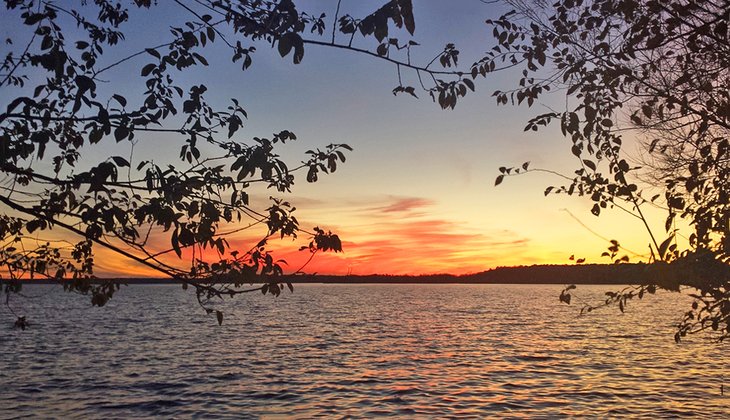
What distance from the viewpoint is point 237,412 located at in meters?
23.4

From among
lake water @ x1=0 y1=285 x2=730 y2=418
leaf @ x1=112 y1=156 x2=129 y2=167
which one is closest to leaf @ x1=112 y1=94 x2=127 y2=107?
leaf @ x1=112 y1=156 x2=129 y2=167

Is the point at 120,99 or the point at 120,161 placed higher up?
the point at 120,99

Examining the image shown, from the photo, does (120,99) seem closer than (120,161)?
No

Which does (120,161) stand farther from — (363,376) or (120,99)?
(363,376)

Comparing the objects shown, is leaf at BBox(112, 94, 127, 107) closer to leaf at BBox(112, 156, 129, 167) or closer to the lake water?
leaf at BBox(112, 156, 129, 167)

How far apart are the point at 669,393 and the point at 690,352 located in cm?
1711

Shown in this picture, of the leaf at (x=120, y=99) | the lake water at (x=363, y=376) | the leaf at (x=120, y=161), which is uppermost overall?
the leaf at (x=120, y=99)

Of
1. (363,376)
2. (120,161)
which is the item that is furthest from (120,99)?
(363,376)

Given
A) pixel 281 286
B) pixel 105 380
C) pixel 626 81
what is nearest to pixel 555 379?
pixel 105 380

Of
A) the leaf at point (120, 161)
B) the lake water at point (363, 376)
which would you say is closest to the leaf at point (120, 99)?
the leaf at point (120, 161)

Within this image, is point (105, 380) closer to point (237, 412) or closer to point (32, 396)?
point (32, 396)

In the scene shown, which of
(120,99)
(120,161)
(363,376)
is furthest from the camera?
(363,376)

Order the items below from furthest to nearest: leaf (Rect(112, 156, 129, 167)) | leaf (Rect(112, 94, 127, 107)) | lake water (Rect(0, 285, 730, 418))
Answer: lake water (Rect(0, 285, 730, 418))
leaf (Rect(112, 94, 127, 107))
leaf (Rect(112, 156, 129, 167))

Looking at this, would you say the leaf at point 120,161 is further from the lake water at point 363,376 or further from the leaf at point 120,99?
the lake water at point 363,376
